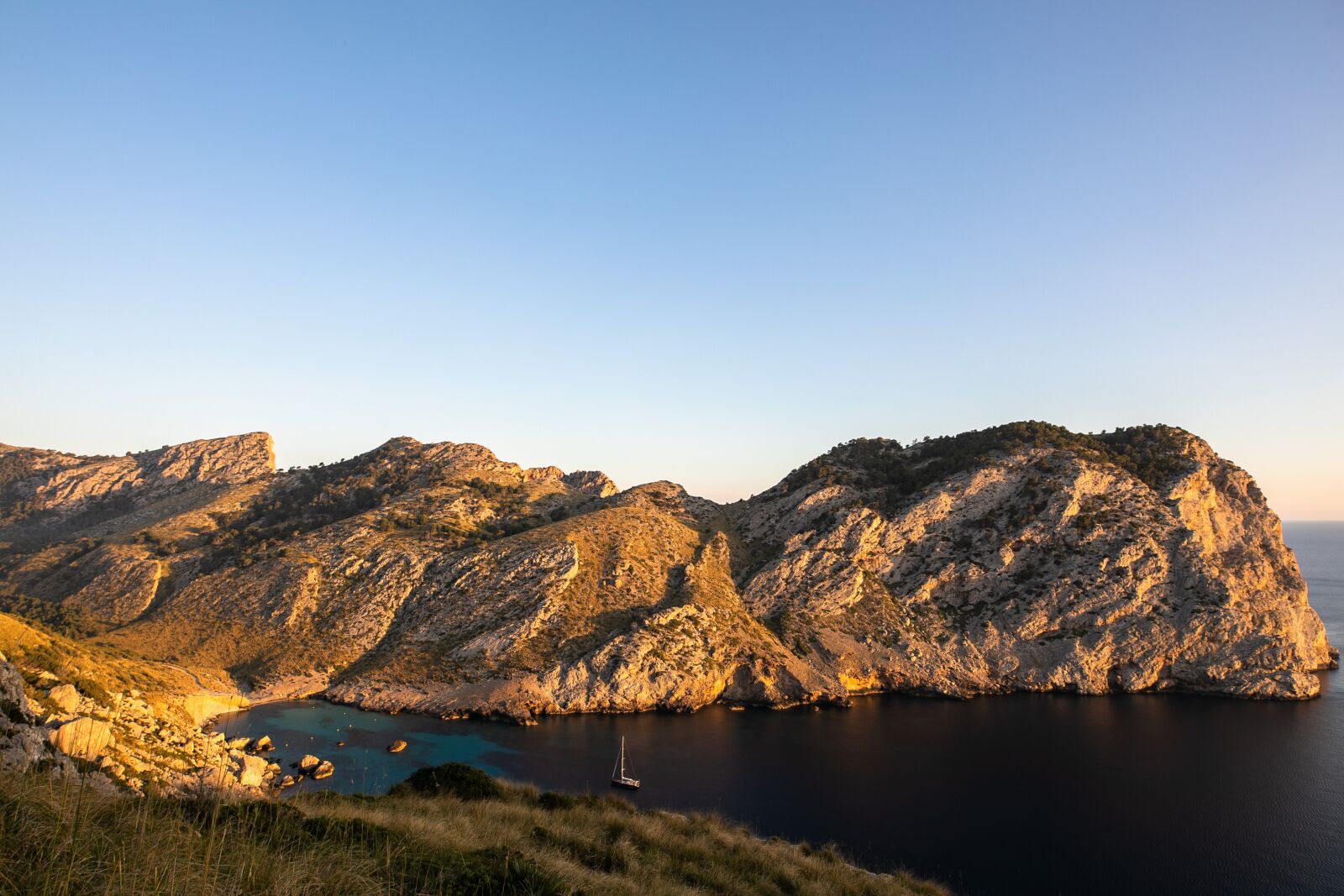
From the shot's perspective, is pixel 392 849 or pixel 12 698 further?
pixel 12 698

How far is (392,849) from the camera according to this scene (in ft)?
40.5

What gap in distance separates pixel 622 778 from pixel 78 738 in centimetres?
3892

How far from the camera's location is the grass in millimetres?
5863

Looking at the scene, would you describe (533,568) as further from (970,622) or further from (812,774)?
(970,622)

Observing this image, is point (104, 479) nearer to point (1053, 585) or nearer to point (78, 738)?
point (78, 738)

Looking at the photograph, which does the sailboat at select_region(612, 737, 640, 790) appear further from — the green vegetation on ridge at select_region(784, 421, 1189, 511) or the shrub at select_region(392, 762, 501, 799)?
the green vegetation on ridge at select_region(784, 421, 1189, 511)

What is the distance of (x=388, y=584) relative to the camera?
292 feet

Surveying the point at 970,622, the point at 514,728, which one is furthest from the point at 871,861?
the point at 970,622

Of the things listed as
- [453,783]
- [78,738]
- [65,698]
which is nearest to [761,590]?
[453,783]

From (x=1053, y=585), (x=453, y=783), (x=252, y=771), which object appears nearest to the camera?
(x=453, y=783)

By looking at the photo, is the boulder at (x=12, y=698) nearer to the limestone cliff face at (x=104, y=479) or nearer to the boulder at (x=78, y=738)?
the boulder at (x=78, y=738)

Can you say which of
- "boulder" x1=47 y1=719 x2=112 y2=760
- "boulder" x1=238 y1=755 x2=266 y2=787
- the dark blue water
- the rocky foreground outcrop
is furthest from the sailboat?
"boulder" x1=47 y1=719 x2=112 y2=760

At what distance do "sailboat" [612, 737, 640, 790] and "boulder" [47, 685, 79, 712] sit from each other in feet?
115

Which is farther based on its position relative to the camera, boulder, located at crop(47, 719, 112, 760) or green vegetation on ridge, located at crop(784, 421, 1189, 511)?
green vegetation on ridge, located at crop(784, 421, 1189, 511)
